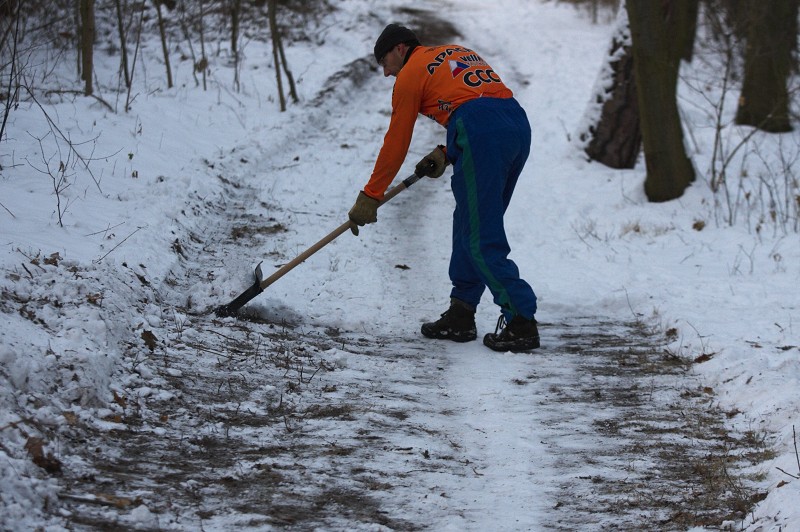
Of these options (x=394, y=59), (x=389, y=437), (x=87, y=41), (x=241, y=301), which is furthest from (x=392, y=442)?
(x=87, y=41)

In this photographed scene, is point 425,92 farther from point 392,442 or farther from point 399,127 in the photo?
point 392,442

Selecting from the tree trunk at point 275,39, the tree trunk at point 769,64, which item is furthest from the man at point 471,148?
the tree trunk at point 769,64

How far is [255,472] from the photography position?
3.21m

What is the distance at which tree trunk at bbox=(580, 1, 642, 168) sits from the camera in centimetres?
955

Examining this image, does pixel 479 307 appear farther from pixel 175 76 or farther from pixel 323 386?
pixel 175 76

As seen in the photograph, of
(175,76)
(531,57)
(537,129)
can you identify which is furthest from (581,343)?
(531,57)

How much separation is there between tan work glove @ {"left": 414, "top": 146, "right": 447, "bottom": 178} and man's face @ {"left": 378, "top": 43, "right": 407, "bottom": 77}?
580mm

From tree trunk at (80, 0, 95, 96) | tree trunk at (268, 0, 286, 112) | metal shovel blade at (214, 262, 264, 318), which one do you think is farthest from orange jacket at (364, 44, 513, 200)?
tree trunk at (268, 0, 286, 112)

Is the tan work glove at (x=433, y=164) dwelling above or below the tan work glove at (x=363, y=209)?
above

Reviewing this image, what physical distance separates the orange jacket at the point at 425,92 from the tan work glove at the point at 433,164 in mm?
282

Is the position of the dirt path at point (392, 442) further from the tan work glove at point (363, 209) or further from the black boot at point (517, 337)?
the tan work glove at point (363, 209)

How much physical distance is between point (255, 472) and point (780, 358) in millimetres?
3100

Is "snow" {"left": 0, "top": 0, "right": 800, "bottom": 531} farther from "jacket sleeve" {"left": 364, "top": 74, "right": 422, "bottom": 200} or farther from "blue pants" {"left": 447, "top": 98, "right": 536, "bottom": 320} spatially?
"jacket sleeve" {"left": 364, "top": 74, "right": 422, "bottom": 200}

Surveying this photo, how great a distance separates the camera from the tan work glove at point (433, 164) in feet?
16.9
